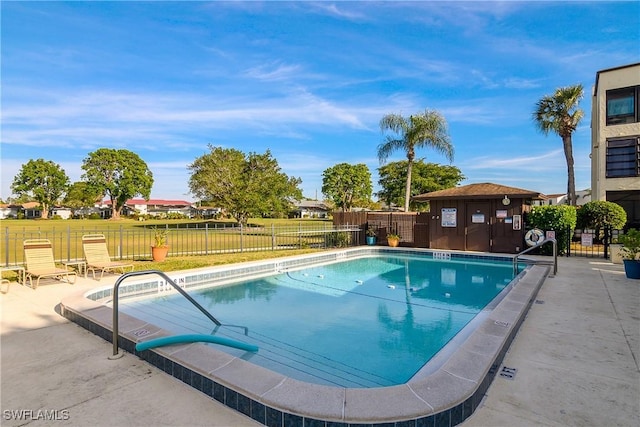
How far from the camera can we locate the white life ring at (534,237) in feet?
39.3

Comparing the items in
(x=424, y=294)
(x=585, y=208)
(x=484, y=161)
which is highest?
(x=484, y=161)

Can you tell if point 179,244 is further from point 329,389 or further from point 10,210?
point 10,210

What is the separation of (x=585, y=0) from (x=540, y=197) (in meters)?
6.52

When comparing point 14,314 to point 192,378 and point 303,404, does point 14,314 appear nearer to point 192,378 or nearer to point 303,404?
point 192,378

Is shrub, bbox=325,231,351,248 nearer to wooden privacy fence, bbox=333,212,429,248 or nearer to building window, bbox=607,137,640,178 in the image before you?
wooden privacy fence, bbox=333,212,429,248

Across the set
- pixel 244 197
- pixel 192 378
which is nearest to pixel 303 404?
pixel 192 378

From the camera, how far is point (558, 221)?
1196 centimetres

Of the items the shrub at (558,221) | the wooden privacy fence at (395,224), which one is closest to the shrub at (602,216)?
the shrub at (558,221)

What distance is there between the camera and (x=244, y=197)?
1008 inches

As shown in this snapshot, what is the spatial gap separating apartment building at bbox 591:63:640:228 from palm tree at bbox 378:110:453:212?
23.6 ft

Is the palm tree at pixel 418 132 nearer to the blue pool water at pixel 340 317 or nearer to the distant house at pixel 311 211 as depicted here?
the blue pool water at pixel 340 317

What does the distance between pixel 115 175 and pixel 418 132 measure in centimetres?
5492

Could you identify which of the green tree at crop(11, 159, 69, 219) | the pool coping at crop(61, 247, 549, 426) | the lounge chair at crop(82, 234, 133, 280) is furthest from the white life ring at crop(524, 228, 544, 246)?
the green tree at crop(11, 159, 69, 219)

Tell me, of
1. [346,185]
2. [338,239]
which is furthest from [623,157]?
[346,185]
